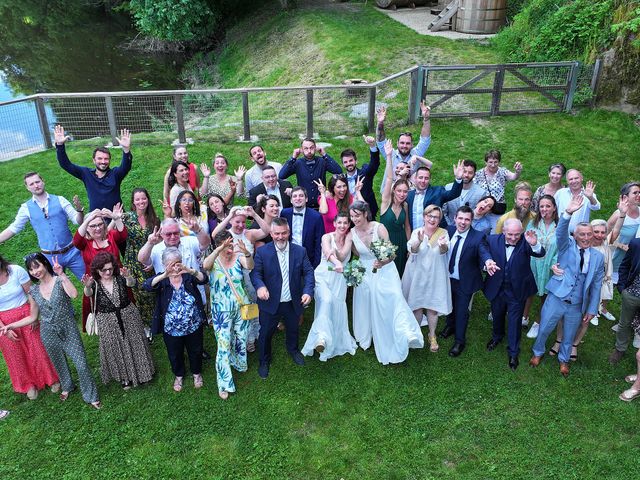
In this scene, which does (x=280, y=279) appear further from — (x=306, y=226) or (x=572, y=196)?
(x=572, y=196)

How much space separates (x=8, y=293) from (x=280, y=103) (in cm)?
814

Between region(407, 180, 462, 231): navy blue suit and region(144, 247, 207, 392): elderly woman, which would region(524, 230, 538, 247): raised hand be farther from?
region(144, 247, 207, 392): elderly woman

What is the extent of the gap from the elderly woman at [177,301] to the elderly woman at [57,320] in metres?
0.86

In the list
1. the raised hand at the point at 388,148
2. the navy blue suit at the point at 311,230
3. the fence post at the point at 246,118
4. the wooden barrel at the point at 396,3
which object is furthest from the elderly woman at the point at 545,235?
the wooden barrel at the point at 396,3

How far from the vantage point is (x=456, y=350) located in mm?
6383

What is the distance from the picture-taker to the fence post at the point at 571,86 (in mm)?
12258

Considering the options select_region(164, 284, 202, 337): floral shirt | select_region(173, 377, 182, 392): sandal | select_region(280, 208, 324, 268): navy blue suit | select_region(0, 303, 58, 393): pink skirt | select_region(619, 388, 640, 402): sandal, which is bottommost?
select_region(173, 377, 182, 392): sandal

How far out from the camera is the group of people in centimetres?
548

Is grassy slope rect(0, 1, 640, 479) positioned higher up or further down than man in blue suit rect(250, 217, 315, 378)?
further down

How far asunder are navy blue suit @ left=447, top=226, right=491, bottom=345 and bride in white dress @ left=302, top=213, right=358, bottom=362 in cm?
132

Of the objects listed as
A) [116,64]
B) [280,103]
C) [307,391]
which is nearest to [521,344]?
[307,391]

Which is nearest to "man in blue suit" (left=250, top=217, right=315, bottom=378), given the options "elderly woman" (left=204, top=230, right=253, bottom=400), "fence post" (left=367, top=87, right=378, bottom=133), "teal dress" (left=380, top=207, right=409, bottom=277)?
"elderly woman" (left=204, top=230, right=253, bottom=400)

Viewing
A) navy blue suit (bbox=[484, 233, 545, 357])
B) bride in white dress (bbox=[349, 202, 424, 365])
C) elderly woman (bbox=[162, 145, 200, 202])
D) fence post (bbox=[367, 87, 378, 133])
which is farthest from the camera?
fence post (bbox=[367, 87, 378, 133])

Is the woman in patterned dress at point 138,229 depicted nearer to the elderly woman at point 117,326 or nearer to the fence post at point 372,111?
the elderly woman at point 117,326
